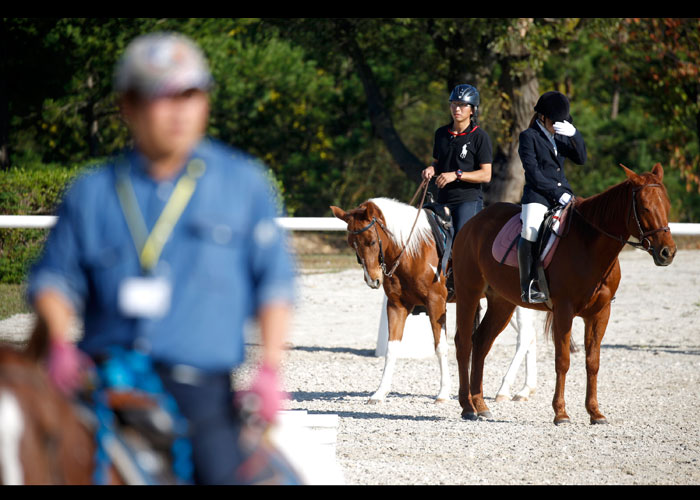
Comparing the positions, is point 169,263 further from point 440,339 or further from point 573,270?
point 440,339

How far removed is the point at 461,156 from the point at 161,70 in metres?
7.09

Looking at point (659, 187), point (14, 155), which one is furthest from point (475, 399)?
point (14, 155)

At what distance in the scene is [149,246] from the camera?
7.92 ft

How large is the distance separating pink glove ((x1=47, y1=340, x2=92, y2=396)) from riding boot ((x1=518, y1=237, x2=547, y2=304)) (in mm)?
6062

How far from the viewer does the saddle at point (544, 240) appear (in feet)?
26.5

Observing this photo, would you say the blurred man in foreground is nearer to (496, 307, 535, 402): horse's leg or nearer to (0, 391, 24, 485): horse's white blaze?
(0, 391, 24, 485): horse's white blaze

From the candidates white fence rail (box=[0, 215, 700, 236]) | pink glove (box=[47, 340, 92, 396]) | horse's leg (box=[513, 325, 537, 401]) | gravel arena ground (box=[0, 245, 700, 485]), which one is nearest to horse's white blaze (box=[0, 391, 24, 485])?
pink glove (box=[47, 340, 92, 396])

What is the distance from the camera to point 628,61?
24.6 m

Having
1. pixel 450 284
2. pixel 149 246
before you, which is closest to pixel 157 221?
pixel 149 246

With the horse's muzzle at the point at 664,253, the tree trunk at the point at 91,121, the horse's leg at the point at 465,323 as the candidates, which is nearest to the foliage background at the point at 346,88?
the tree trunk at the point at 91,121

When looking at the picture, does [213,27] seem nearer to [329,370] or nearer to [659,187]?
[329,370]

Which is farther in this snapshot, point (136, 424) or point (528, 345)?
point (528, 345)

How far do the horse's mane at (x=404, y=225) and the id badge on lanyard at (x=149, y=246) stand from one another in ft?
22.3
